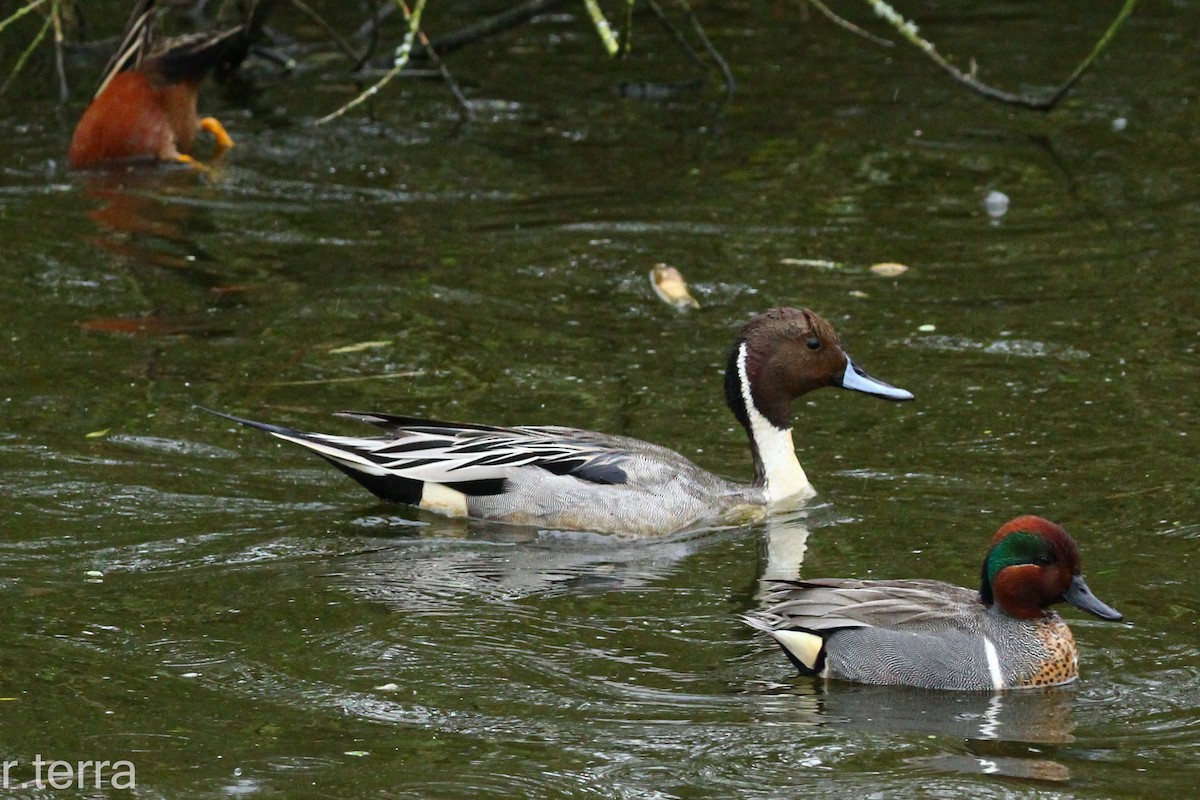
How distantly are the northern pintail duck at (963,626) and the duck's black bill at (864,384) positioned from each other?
6.75ft

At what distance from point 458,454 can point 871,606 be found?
2.26 m

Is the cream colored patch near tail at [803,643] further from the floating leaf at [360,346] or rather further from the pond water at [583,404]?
the floating leaf at [360,346]

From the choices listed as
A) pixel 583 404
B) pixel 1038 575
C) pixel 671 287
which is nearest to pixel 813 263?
pixel 671 287

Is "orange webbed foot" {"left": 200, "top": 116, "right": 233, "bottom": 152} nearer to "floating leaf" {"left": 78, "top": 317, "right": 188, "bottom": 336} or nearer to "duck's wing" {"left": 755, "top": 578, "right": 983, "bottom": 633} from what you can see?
"floating leaf" {"left": 78, "top": 317, "right": 188, "bottom": 336}

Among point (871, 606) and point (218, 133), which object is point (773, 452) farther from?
point (218, 133)

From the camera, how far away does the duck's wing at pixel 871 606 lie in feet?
19.5

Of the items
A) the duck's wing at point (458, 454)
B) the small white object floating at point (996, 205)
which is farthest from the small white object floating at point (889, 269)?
the duck's wing at point (458, 454)

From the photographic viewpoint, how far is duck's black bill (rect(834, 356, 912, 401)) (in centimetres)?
805

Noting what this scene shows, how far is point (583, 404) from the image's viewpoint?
8.77m

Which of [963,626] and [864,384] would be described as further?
[864,384]

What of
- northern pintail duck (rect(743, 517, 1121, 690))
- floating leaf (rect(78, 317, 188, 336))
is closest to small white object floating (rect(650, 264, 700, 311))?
floating leaf (rect(78, 317, 188, 336))

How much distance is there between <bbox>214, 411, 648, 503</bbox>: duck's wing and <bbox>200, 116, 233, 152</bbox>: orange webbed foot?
6.26 metres

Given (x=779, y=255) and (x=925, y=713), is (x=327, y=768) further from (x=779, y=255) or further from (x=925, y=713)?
(x=779, y=255)

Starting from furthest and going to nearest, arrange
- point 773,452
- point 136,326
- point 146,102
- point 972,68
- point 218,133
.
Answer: point 218,133
point 146,102
point 972,68
point 136,326
point 773,452
